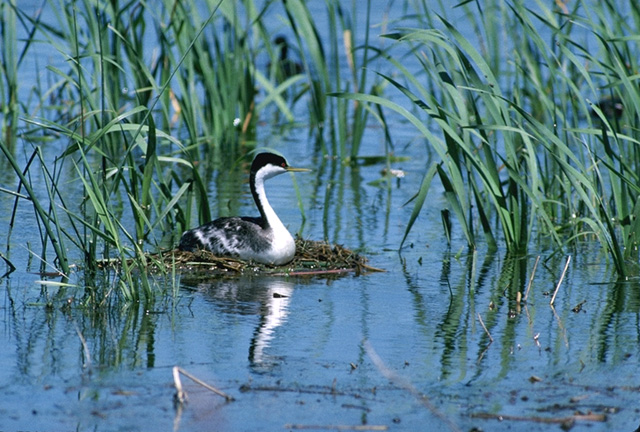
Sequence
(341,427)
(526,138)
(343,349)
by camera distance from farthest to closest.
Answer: (526,138) → (343,349) → (341,427)

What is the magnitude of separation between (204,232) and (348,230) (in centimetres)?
167

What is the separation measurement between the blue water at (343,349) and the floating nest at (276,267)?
177mm

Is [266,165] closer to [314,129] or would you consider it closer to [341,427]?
[341,427]

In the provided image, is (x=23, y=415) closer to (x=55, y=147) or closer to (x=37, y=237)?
(x=37, y=237)

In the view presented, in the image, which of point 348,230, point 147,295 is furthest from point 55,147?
point 147,295

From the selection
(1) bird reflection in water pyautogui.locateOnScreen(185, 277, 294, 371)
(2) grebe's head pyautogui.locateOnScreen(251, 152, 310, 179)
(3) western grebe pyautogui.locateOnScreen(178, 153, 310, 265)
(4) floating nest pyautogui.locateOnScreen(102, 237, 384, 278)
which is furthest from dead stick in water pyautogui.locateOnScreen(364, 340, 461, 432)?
(2) grebe's head pyautogui.locateOnScreen(251, 152, 310, 179)

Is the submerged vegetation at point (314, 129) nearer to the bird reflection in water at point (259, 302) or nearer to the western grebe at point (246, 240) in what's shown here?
the western grebe at point (246, 240)

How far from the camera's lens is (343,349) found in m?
6.38

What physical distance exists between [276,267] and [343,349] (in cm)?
229

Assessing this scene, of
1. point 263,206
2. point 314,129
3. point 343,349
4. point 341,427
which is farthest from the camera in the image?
point 314,129

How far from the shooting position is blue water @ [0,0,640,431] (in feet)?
17.4

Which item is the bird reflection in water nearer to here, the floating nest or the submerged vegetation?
the floating nest

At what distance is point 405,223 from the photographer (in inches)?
401

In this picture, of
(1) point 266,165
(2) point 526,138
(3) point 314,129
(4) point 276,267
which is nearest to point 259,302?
(4) point 276,267
